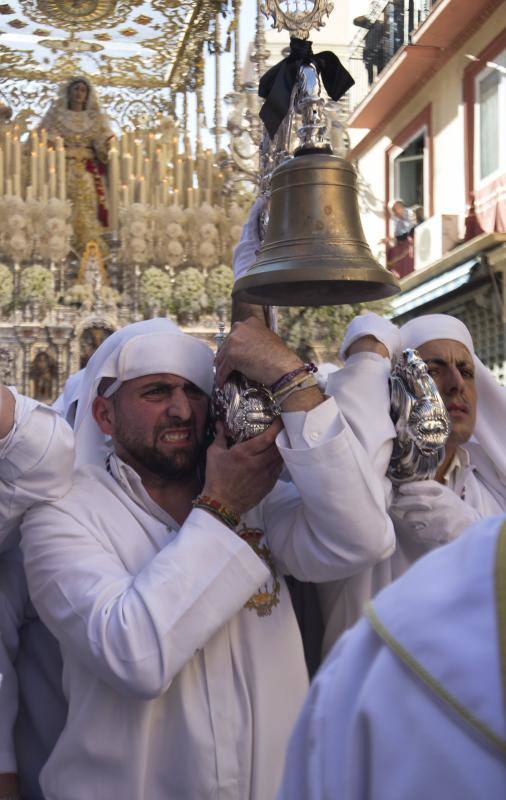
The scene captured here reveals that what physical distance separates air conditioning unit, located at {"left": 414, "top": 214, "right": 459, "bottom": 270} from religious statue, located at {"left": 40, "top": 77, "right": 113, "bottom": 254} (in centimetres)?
472

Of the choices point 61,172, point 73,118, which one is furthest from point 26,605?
point 73,118

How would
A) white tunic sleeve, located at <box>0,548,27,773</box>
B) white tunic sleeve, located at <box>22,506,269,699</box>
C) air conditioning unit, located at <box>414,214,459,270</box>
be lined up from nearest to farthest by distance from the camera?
white tunic sleeve, located at <box>22,506,269,699</box> → white tunic sleeve, located at <box>0,548,27,773</box> → air conditioning unit, located at <box>414,214,459,270</box>

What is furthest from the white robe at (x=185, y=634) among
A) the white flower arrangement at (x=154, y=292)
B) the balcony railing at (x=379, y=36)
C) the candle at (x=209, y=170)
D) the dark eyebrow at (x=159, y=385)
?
the balcony railing at (x=379, y=36)

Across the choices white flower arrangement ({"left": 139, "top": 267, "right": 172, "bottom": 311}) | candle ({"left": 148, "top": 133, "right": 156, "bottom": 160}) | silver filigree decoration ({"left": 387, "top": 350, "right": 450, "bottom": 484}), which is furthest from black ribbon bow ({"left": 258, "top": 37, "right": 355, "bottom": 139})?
candle ({"left": 148, "top": 133, "right": 156, "bottom": 160})

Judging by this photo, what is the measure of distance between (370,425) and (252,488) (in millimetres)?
303

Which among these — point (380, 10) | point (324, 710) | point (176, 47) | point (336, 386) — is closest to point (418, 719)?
point (324, 710)

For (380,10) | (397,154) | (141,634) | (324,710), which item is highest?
(380,10)

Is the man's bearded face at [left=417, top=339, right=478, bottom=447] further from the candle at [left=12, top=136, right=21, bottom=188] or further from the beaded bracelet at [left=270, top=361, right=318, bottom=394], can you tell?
the candle at [left=12, top=136, right=21, bottom=188]

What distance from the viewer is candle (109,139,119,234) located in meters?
13.6

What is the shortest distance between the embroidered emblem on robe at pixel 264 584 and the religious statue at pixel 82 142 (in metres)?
11.7

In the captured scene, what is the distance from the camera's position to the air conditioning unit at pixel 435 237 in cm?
1480

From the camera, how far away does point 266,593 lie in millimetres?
2332

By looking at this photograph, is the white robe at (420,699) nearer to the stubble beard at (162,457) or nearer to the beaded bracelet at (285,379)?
the beaded bracelet at (285,379)

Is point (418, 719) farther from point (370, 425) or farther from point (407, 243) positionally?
point (407, 243)
